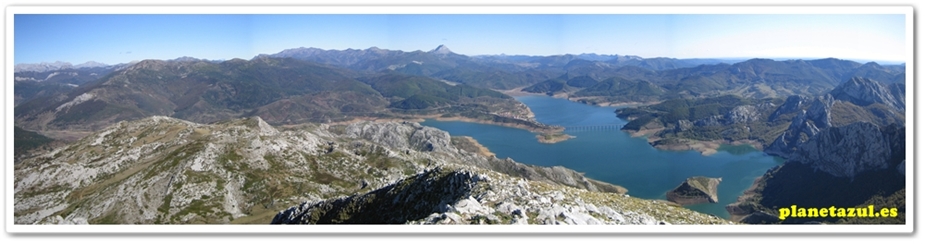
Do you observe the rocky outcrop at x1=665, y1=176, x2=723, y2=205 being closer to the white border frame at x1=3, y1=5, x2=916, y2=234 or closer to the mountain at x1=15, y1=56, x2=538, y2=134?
the white border frame at x1=3, y1=5, x2=916, y2=234

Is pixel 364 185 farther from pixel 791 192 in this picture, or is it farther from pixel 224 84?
pixel 224 84

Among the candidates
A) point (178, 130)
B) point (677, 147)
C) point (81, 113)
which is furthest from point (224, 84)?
point (677, 147)

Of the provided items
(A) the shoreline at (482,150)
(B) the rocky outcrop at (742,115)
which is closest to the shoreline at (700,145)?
(B) the rocky outcrop at (742,115)

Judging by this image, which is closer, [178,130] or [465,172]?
[465,172]

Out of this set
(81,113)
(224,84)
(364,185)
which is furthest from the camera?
(224,84)

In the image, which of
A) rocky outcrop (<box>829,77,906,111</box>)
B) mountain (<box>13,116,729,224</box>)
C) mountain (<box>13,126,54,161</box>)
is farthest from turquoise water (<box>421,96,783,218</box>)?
mountain (<box>13,126,54,161</box>)

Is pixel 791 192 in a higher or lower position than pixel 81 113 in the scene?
lower
